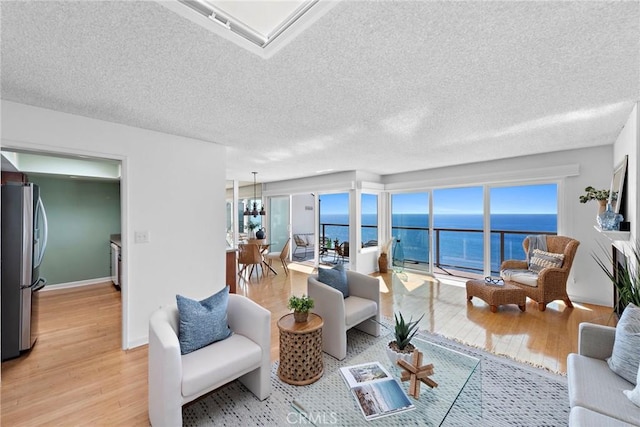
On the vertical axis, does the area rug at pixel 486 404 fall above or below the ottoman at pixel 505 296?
below

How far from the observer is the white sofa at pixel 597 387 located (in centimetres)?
130

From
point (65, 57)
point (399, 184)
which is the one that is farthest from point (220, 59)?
point (399, 184)

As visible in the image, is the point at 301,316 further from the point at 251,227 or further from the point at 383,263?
the point at 251,227

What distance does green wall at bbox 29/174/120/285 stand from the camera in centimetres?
468

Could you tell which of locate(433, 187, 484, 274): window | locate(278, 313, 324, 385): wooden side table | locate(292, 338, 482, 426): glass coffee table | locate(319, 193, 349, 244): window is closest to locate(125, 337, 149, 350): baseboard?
locate(278, 313, 324, 385): wooden side table

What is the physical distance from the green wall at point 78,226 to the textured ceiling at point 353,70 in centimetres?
338

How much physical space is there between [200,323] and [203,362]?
281 mm

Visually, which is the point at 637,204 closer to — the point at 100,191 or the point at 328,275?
the point at 328,275

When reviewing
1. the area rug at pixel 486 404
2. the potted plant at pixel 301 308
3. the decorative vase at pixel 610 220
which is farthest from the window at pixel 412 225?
the potted plant at pixel 301 308

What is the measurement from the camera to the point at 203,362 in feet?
5.70

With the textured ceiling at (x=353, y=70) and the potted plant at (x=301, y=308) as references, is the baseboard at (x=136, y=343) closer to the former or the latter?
the potted plant at (x=301, y=308)

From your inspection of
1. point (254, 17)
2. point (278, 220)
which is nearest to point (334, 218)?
point (278, 220)

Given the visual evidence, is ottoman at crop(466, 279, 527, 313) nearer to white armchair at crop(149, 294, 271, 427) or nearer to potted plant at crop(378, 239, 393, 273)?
potted plant at crop(378, 239, 393, 273)

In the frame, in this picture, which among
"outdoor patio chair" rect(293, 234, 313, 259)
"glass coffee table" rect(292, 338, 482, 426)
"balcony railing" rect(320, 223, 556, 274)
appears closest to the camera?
"glass coffee table" rect(292, 338, 482, 426)
